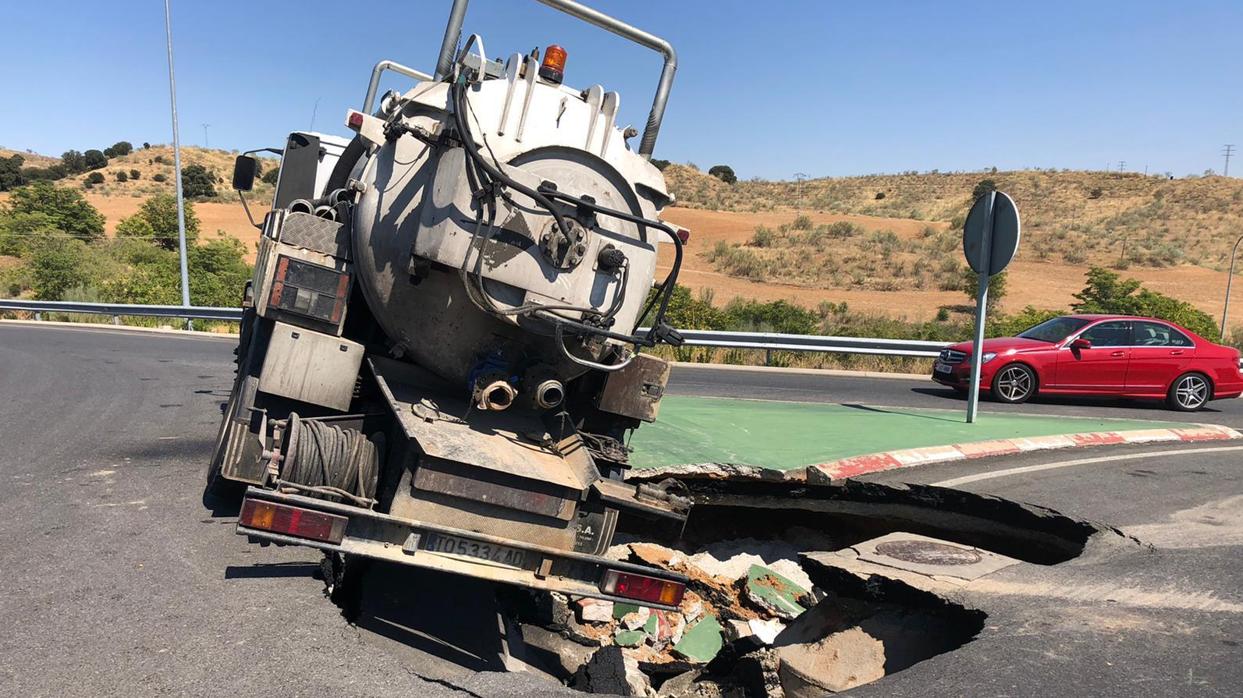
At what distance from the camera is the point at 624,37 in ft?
19.6

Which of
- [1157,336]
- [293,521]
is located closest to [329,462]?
[293,521]

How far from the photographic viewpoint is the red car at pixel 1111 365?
41.5ft

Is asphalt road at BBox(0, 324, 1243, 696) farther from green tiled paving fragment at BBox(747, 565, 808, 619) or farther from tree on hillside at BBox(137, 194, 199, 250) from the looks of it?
tree on hillside at BBox(137, 194, 199, 250)

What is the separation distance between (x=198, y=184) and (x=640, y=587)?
227 ft

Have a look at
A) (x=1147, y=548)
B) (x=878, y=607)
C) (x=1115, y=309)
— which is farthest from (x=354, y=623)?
(x=1115, y=309)

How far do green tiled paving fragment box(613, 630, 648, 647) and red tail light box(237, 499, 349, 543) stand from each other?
2.67 metres

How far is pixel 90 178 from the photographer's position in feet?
229

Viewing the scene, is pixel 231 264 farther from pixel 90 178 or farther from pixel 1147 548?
pixel 90 178

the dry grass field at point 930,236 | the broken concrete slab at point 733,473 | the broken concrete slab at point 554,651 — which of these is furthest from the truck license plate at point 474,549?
the dry grass field at point 930,236

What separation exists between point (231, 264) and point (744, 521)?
96.6ft

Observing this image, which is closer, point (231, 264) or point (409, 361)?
point (409, 361)

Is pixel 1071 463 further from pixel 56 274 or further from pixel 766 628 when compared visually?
pixel 56 274

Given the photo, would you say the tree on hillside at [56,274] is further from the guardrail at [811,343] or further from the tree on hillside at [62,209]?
the guardrail at [811,343]

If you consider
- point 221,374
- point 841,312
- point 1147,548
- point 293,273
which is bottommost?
point 221,374
